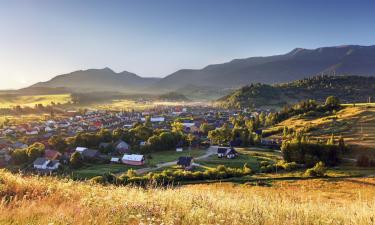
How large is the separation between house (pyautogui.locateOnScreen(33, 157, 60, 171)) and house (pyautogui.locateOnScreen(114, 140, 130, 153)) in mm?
16579

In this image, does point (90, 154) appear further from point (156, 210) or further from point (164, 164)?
point (156, 210)

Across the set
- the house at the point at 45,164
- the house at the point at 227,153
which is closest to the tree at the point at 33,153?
the house at the point at 45,164

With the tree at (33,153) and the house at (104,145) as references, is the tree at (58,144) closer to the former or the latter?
the tree at (33,153)

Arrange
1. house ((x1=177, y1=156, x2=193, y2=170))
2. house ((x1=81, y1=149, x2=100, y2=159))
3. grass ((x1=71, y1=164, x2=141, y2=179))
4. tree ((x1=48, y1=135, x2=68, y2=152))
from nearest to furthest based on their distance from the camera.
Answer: grass ((x1=71, y1=164, x2=141, y2=179)) → house ((x1=177, y1=156, x2=193, y2=170)) → house ((x1=81, y1=149, x2=100, y2=159)) → tree ((x1=48, y1=135, x2=68, y2=152))

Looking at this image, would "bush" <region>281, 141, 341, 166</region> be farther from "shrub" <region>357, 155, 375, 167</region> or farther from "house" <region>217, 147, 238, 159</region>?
"house" <region>217, 147, 238, 159</region>

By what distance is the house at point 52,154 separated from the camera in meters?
71.3

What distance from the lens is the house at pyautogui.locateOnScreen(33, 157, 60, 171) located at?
64562mm

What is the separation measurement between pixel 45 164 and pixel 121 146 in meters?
21.1

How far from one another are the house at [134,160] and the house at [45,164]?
42.0 ft

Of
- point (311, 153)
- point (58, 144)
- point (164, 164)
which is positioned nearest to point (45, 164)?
point (58, 144)

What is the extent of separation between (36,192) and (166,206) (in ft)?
12.3

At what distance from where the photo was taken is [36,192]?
929 cm

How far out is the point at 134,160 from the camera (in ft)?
231

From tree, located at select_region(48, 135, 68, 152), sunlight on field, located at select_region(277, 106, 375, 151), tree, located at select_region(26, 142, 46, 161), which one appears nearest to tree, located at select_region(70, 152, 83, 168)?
tree, located at select_region(26, 142, 46, 161)
